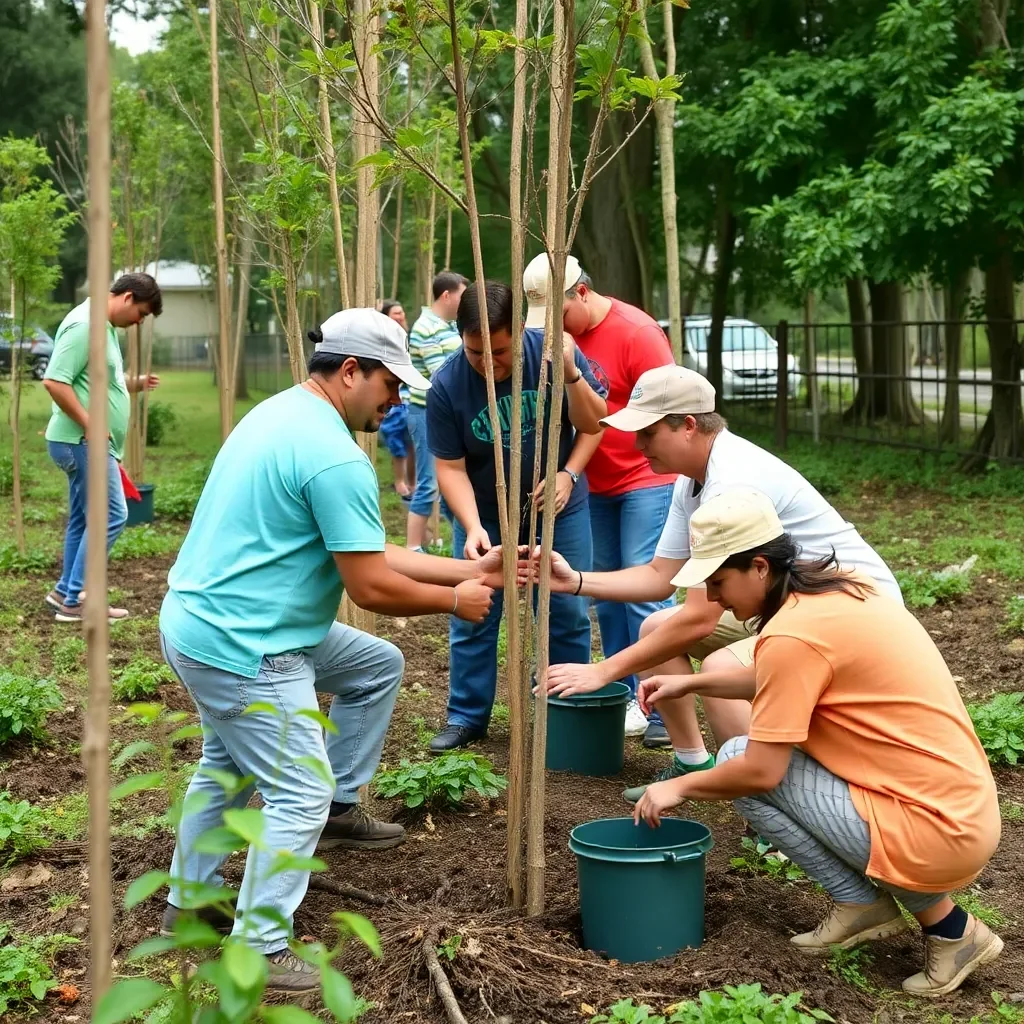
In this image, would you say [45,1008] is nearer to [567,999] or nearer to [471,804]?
[567,999]

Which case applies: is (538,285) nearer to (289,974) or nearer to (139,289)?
(289,974)

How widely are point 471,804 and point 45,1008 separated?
166 centimetres

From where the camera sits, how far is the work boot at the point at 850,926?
3.19 metres

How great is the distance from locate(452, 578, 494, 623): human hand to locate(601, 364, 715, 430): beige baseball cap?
2.04 ft

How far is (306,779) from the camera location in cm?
314

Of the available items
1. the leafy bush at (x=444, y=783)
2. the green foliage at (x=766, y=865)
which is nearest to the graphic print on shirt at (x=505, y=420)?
the leafy bush at (x=444, y=783)

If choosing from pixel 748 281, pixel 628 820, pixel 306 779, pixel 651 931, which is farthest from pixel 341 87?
pixel 748 281

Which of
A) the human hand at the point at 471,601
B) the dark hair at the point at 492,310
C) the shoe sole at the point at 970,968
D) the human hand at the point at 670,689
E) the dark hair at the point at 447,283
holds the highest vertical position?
the dark hair at the point at 447,283

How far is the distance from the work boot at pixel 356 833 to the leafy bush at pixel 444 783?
0.15m

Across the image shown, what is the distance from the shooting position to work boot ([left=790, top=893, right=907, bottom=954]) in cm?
319

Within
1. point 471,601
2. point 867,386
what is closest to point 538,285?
point 471,601

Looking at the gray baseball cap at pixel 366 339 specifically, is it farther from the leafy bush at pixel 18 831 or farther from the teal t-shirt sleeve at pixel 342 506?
the leafy bush at pixel 18 831

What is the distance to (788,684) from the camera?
2949 mm

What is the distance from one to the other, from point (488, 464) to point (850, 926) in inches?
86.9
